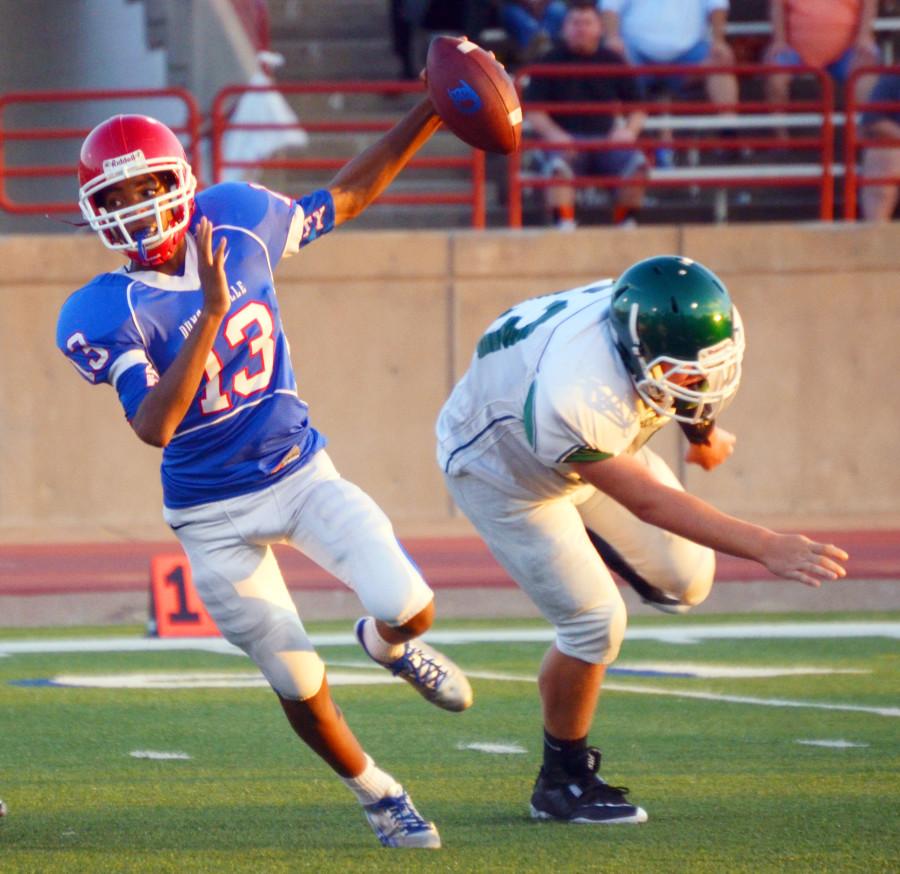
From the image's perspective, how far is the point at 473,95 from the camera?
4.64m

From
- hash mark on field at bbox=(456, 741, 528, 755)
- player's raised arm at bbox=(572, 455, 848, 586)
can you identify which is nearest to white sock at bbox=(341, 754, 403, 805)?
player's raised arm at bbox=(572, 455, 848, 586)

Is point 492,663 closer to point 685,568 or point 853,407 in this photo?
point 685,568

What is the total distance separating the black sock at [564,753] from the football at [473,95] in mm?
1613

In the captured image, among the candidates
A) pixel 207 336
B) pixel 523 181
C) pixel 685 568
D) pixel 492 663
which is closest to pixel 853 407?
pixel 523 181

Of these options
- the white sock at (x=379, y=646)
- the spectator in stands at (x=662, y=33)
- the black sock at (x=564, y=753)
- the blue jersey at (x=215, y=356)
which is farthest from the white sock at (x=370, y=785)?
the spectator in stands at (x=662, y=33)

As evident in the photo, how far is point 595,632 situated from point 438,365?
20.3ft

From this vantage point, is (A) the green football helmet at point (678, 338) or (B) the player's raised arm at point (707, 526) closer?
(B) the player's raised arm at point (707, 526)

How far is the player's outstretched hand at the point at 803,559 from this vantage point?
3521mm

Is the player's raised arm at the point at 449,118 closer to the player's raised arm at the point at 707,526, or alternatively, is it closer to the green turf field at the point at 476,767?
the player's raised arm at the point at 707,526

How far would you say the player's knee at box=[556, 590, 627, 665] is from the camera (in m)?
4.40

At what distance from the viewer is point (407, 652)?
179 inches

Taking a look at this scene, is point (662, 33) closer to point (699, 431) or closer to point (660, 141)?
point (660, 141)

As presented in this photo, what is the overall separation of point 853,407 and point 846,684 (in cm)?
448

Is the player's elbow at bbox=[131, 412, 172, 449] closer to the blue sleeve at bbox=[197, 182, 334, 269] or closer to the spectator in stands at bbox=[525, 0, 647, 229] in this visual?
the blue sleeve at bbox=[197, 182, 334, 269]
